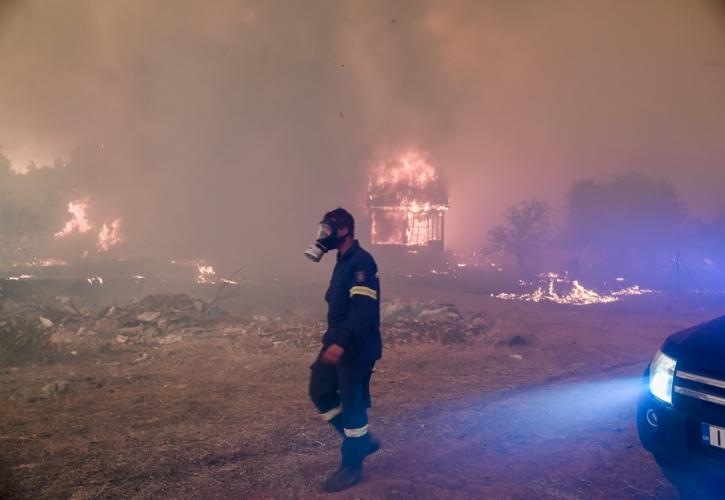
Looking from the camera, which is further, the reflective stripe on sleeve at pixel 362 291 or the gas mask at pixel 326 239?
the gas mask at pixel 326 239

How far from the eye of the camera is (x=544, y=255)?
1698 inches

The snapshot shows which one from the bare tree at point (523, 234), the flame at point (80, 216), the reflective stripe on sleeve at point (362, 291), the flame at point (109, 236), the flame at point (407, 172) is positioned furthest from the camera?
the flame at point (80, 216)

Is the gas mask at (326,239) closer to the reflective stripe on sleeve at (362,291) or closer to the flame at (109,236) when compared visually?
the reflective stripe on sleeve at (362,291)

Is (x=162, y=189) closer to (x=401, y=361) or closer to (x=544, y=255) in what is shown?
(x=544, y=255)

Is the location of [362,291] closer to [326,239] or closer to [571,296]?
[326,239]

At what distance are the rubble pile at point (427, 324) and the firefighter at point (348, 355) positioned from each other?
22.1 feet

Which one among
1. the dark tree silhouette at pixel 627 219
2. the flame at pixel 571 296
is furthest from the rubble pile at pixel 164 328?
the dark tree silhouette at pixel 627 219

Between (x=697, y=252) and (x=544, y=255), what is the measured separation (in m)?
13.2

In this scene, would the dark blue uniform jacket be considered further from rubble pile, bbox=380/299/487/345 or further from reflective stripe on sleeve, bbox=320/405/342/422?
rubble pile, bbox=380/299/487/345

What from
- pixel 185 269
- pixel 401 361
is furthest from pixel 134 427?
pixel 185 269

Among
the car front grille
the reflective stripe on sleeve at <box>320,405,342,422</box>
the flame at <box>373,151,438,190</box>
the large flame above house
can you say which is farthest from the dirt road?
the flame at <box>373,151,438,190</box>

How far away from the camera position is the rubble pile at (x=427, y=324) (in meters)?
10.9

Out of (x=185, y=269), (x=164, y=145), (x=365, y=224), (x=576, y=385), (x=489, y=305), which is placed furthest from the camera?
(x=164, y=145)

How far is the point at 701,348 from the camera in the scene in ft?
9.89
